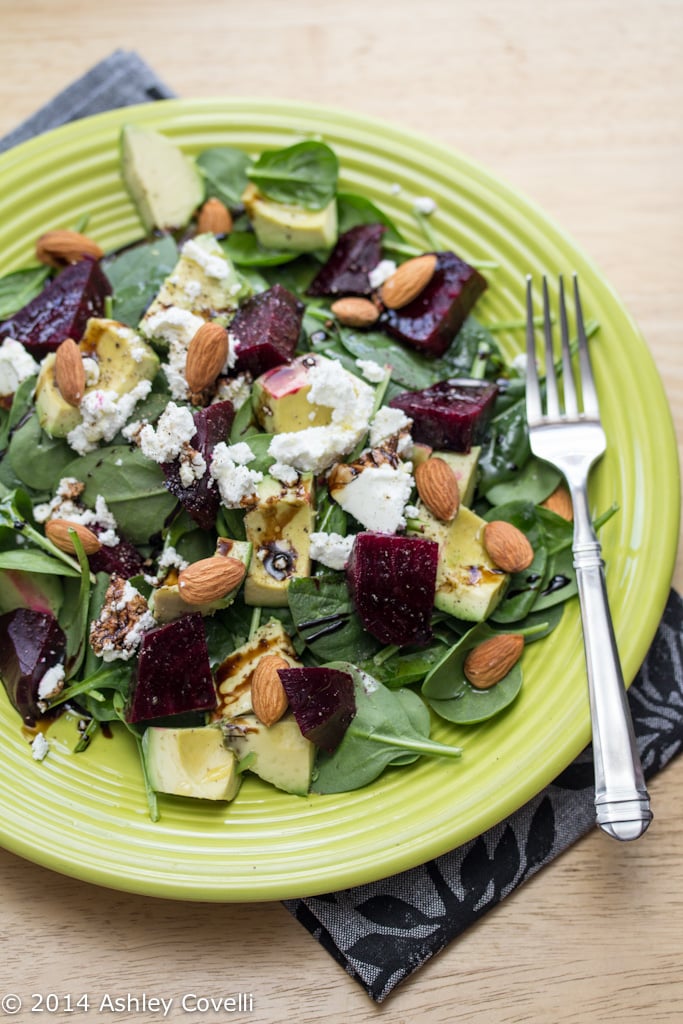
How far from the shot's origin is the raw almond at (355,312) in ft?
7.09

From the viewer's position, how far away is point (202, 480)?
1900mm

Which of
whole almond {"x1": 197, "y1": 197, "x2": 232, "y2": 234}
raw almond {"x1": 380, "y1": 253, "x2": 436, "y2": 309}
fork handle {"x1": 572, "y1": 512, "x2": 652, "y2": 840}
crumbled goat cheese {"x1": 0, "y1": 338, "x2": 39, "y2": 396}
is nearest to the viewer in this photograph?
fork handle {"x1": 572, "y1": 512, "x2": 652, "y2": 840}

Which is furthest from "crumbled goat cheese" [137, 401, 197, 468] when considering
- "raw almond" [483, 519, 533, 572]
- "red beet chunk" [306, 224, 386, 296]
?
"raw almond" [483, 519, 533, 572]

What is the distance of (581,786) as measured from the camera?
2.02 m

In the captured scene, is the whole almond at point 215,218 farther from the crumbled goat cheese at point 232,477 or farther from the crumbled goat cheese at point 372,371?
the crumbled goat cheese at point 232,477

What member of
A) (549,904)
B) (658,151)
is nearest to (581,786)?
(549,904)

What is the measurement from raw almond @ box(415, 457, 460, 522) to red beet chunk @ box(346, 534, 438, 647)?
0.31ft

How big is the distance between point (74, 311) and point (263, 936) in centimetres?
141

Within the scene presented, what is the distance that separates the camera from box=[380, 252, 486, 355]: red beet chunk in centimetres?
214

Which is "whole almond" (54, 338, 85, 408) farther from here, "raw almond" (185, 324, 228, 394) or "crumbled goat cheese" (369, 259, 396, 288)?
"crumbled goat cheese" (369, 259, 396, 288)

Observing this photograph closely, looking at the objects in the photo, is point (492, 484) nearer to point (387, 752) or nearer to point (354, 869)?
point (387, 752)

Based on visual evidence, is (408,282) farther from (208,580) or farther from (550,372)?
(208,580)

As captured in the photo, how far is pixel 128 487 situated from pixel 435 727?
83cm

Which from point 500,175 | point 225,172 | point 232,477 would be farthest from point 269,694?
point 500,175
